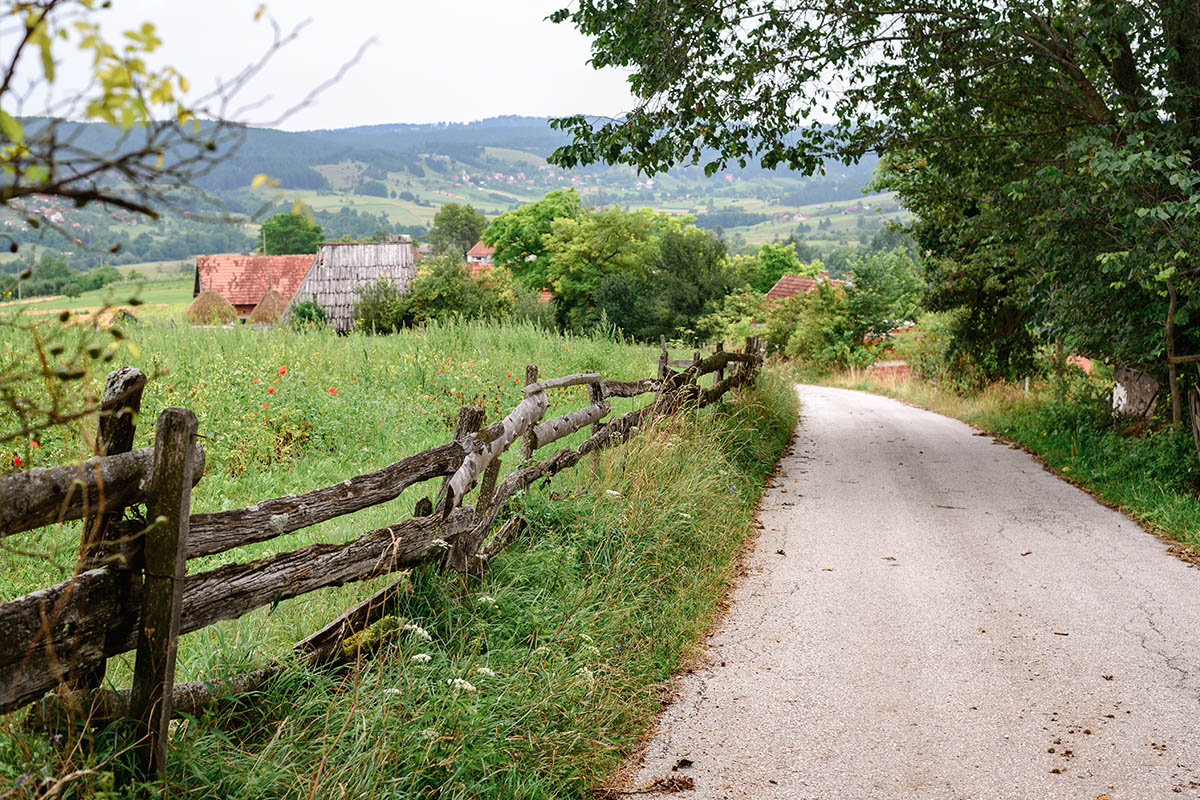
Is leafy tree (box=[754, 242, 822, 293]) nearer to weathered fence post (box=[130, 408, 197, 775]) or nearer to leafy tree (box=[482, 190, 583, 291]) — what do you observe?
leafy tree (box=[482, 190, 583, 291])

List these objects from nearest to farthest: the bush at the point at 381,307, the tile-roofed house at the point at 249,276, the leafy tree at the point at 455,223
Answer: the bush at the point at 381,307 < the tile-roofed house at the point at 249,276 < the leafy tree at the point at 455,223

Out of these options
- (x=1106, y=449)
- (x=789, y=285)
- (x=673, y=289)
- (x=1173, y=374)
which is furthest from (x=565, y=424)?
(x=789, y=285)

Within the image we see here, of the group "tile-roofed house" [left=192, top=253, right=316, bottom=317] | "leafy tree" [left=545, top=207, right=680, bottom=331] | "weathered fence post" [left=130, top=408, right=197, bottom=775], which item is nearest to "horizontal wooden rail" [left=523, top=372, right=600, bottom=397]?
"weathered fence post" [left=130, top=408, right=197, bottom=775]

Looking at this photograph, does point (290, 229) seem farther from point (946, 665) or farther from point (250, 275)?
point (250, 275)

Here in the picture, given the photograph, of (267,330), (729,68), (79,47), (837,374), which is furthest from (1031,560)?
(837,374)

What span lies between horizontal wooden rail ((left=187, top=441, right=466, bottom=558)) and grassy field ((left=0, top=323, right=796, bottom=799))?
469 millimetres

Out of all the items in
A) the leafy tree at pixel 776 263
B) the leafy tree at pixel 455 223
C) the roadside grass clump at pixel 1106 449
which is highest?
the leafy tree at pixel 455 223

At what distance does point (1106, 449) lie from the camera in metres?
11.1

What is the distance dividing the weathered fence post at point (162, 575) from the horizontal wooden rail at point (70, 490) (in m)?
0.05

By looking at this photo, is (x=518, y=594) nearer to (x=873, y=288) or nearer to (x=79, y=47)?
(x=79, y=47)

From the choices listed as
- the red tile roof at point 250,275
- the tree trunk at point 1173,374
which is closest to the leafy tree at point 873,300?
the tree trunk at point 1173,374

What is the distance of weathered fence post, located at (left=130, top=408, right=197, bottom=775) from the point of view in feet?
8.36

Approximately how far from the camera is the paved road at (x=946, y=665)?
384 centimetres

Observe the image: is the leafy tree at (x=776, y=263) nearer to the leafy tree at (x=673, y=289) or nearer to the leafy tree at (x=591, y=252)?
the leafy tree at (x=591, y=252)
